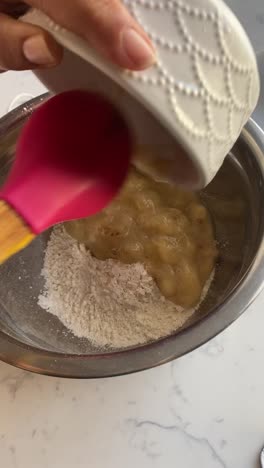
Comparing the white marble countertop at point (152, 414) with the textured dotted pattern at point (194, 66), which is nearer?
the textured dotted pattern at point (194, 66)

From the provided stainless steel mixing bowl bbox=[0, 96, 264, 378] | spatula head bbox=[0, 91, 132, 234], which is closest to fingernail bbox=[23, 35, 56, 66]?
spatula head bbox=[0, 91, 132, 234]

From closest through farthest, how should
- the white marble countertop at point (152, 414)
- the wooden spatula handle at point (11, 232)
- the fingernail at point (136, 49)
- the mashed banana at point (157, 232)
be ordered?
the fingernail at point (136, 49) < the wooden spatula handle at point (11, 232) < the white marble countertop at point (152, 414) < the mashed banana at point (157, 232)

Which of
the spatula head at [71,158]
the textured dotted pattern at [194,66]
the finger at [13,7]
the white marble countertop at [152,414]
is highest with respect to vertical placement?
the finger at [13,7]

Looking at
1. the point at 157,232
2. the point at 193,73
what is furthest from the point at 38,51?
the point at 157,232

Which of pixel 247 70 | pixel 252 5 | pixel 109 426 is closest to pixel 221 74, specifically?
pixel 247 70

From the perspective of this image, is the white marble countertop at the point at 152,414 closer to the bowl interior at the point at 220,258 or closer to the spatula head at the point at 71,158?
the bowl interior at the point at 220,258

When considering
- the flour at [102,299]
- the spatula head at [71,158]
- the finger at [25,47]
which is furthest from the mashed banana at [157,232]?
the finger at [25,47]

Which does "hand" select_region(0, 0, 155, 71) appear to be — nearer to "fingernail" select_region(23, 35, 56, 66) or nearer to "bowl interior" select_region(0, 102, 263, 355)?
"fingernail" select_region(23, 35, 56, 66)
